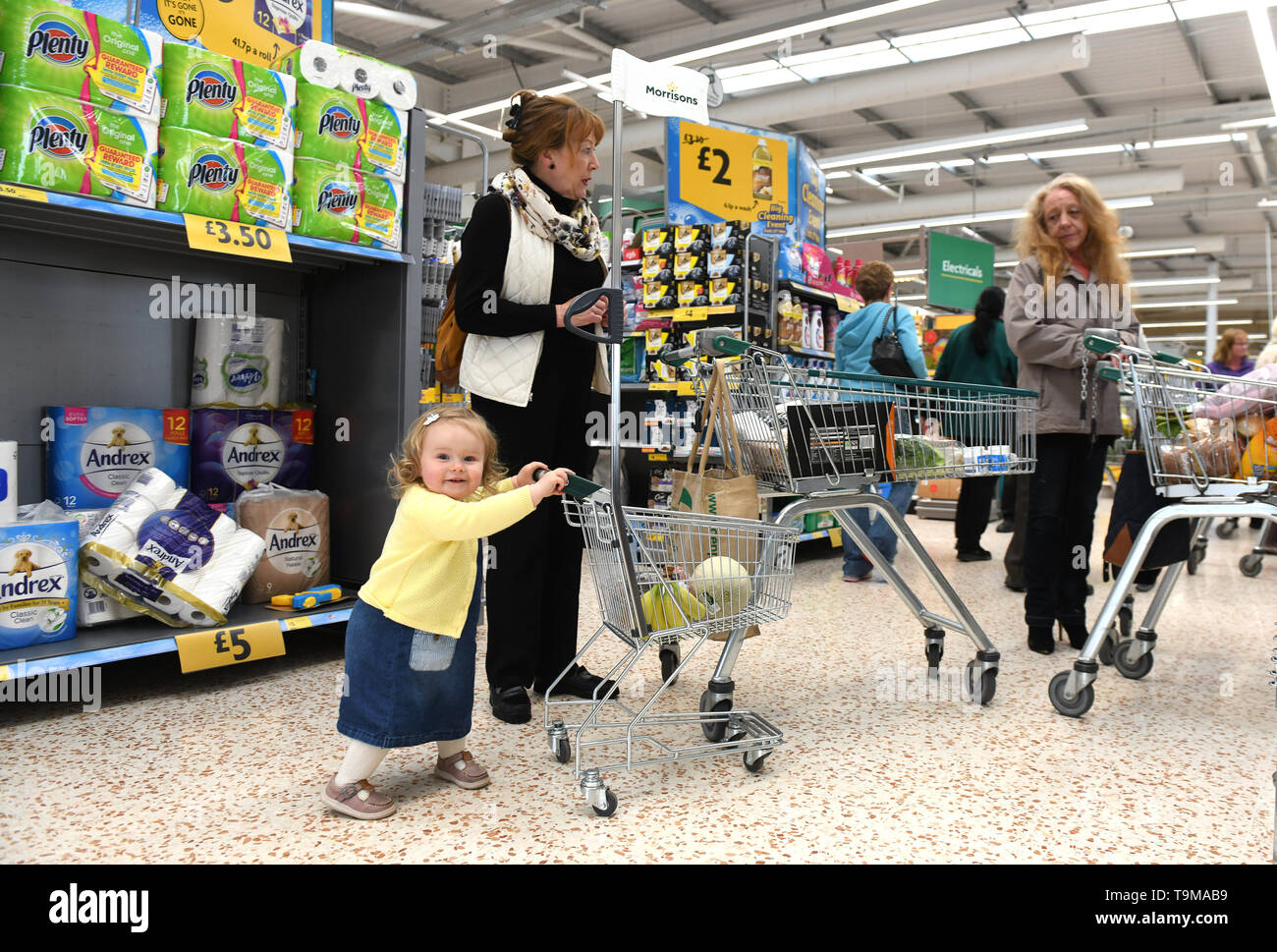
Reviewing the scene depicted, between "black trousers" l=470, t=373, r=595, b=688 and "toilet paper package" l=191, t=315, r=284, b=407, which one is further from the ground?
"toilet paper package" l=191, t=315, r=284, b=407

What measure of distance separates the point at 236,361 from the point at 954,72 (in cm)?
848

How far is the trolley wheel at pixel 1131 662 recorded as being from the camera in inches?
120

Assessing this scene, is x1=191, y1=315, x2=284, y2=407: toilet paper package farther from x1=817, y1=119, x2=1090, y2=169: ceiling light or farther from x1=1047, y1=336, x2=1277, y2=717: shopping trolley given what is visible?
x1=817, y1=119, x2=1090, y2=169: ceiling light

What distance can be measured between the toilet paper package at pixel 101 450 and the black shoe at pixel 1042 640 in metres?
3.16

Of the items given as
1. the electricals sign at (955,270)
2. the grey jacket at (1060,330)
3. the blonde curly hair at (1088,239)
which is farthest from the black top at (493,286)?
the electricals sign at (955,270)

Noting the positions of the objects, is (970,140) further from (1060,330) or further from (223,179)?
(223,179)

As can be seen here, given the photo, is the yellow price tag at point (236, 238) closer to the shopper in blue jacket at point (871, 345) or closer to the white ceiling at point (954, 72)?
the shopper in blue jacket at point (871, 345)

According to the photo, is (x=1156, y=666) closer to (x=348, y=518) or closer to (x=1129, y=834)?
(x=1129, y=834)

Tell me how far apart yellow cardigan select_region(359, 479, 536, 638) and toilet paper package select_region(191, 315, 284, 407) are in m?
1.60

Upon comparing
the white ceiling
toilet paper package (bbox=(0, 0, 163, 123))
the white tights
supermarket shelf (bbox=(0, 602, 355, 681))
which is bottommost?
the white tights

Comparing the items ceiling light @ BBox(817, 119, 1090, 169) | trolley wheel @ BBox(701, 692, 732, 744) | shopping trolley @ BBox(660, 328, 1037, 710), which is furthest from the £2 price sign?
A: ceiling light @ BBox(817, 119, 1090, 169)

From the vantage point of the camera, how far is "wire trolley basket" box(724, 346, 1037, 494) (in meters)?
2.34

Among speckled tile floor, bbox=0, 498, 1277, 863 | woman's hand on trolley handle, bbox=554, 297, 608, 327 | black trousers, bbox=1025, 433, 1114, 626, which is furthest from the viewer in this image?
black trousers, bbox=1025, 433, 1114, 626
